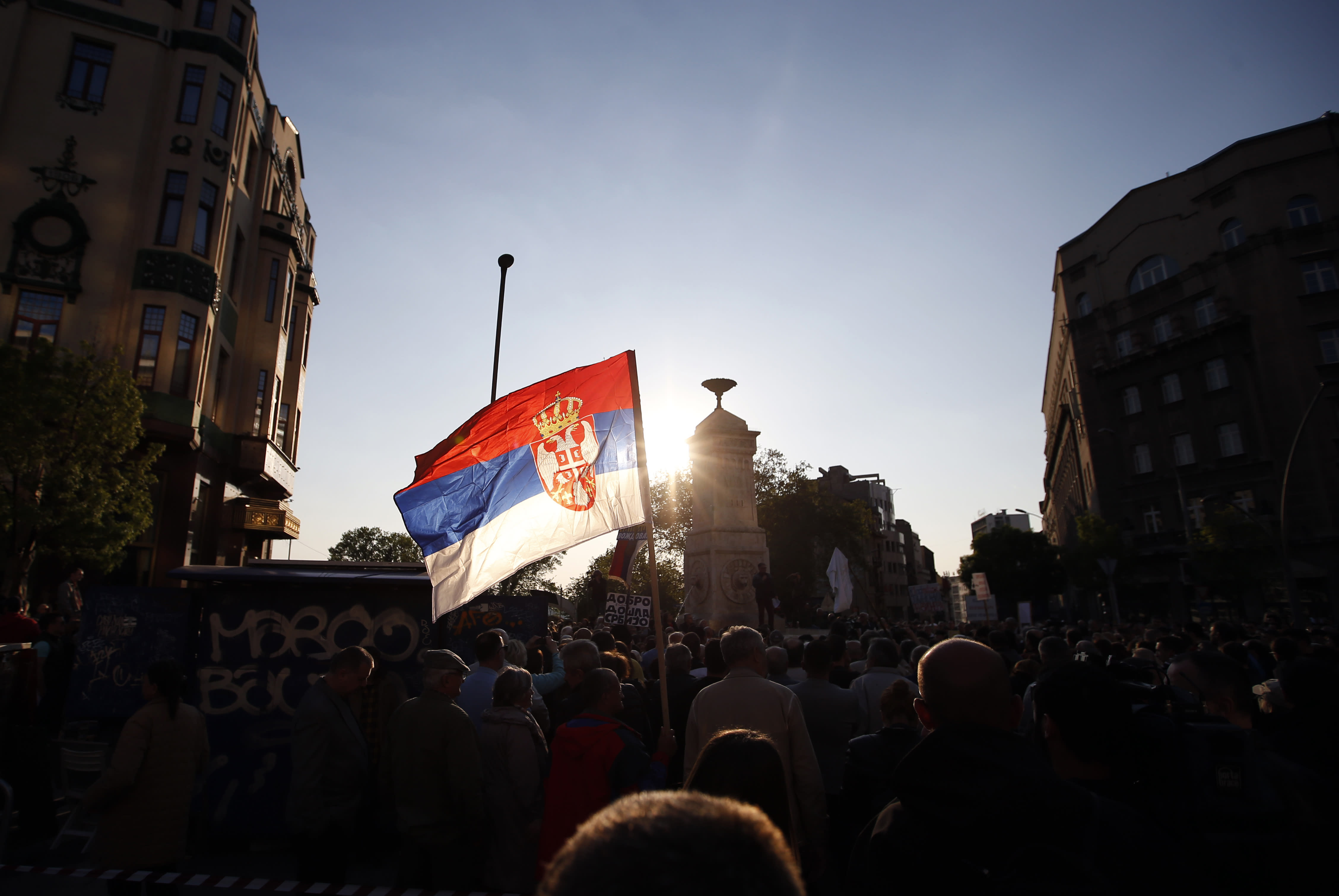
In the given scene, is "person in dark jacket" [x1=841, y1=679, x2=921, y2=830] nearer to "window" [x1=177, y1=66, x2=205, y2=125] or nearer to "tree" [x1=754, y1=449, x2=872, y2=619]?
"window" [x1=177, y1=66, x2=205, y2=125]

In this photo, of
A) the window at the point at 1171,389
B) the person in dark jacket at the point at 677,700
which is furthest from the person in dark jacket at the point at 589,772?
the window at the point at 1171,389

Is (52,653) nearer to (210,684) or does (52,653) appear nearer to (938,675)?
(210,684)

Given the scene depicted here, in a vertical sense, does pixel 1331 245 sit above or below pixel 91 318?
above

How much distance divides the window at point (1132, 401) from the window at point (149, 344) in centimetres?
5017

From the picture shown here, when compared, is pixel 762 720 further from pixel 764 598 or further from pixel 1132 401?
pixel 1132 401

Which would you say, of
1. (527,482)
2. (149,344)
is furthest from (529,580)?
(527,482)

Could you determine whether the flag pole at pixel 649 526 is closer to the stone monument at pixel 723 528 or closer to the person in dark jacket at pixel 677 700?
the person in dark jacket at pixel 677 700

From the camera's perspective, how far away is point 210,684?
7.22 meters

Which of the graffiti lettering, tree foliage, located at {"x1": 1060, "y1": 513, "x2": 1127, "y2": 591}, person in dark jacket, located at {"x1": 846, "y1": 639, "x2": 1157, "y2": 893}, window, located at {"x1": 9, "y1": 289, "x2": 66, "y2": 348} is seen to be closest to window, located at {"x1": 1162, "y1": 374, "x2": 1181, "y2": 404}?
tree foliage, located at {"x1": 1060, "y1": 513, "x2": 1127, "y2": 591}

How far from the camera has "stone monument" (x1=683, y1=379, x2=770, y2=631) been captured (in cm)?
2423

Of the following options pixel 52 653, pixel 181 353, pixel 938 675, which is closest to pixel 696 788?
pixel 938 675

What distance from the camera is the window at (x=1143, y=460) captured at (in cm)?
4428

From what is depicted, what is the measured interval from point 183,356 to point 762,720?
81.7ft

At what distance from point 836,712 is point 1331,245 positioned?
1867 inches
